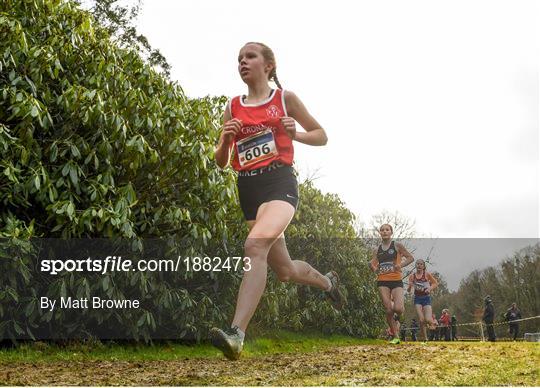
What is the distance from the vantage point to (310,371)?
6082 millimetres

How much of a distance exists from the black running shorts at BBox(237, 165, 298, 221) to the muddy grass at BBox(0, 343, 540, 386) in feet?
5.27

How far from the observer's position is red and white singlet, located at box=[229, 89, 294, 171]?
13.6 feet

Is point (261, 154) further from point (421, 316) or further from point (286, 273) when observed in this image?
point (421, 316)

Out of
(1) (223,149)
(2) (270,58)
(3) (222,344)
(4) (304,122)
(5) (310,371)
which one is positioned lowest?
(5) (310,371)

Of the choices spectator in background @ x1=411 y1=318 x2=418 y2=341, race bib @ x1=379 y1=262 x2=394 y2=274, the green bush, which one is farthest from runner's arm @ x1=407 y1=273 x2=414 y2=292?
the green bush

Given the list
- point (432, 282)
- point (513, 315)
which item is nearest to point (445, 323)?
point (432, 282)

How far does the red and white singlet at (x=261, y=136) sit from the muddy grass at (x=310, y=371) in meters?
1.86

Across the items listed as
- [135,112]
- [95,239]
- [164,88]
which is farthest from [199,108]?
[95,239]

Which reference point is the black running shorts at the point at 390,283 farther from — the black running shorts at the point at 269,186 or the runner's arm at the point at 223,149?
the runner's arm at the point at 223,149

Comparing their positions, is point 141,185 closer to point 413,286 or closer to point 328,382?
point 328,382

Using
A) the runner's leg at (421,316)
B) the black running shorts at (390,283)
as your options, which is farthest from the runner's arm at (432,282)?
the black running shorts at (390,283)

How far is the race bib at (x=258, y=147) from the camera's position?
414 cm

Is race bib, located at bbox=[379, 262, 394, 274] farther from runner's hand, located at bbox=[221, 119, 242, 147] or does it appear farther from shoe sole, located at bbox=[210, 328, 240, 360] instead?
runner's hand, located at bbox=[221, 119, 242, 147]

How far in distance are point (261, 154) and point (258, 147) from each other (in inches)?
1.9
